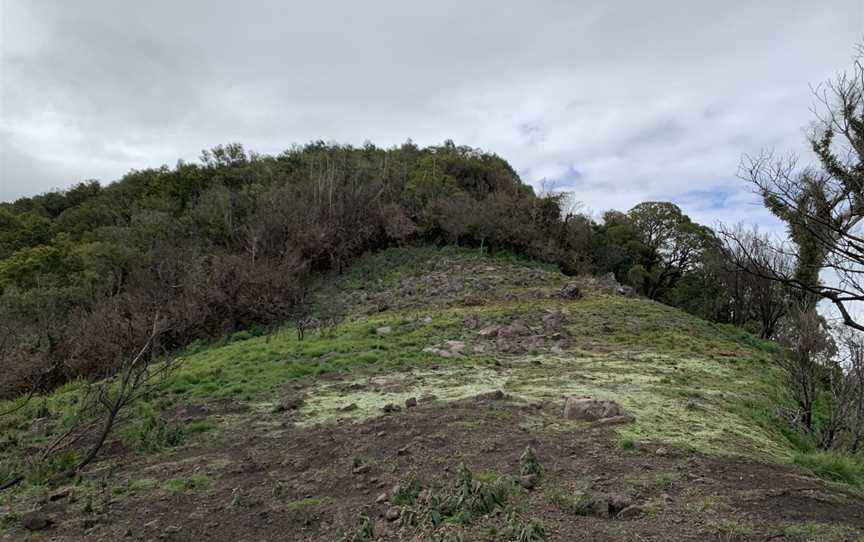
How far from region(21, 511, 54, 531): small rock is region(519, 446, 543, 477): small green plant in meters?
4.42

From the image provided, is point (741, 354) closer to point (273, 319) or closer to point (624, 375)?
point (624, 375)

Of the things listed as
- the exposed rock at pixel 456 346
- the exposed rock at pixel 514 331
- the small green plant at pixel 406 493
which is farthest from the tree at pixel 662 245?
the small green plant at pixel 406 493

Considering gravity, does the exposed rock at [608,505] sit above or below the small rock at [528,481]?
above

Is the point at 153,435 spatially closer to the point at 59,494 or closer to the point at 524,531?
the point at 59,494

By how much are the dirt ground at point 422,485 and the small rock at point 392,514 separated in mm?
79

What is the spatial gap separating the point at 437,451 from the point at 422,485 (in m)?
0.93

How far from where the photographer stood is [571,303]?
63.7 feet

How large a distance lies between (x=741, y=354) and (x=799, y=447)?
751cm

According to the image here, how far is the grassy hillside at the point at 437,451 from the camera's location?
394 cm

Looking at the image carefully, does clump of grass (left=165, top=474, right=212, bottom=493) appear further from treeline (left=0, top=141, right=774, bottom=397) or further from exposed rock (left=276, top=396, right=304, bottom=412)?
treeline (left=0, top=141, right=774, bottom=397)

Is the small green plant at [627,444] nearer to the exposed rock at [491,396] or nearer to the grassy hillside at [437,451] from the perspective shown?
the grassy hillside at [437,451]

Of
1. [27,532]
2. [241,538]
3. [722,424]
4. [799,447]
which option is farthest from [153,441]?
[799,447]

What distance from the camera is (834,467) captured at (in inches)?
209

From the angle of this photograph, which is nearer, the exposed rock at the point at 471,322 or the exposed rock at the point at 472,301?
the exposed rock at the point at 471,322
